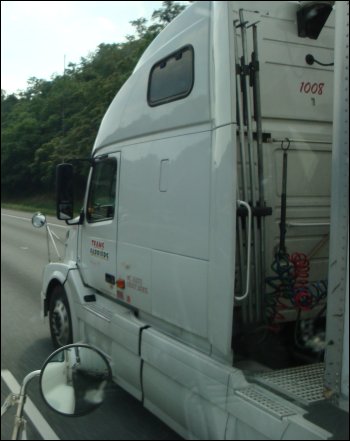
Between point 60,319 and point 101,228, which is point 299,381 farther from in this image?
point 60,319

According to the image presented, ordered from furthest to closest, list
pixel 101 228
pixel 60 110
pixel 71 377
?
pixel 101 228 → pixel 60 110 → pixel 71 377

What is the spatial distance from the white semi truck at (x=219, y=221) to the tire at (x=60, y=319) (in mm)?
39

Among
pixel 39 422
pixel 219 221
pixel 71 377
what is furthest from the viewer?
pixel 39 422

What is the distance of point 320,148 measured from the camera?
3.37 metres

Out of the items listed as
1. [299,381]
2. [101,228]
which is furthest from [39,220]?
[299,381]

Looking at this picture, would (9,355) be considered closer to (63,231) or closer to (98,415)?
(63,231)

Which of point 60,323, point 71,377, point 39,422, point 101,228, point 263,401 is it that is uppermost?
point 101,228

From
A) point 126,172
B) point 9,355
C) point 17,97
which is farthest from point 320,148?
point 9,355

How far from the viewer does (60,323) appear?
157 inches

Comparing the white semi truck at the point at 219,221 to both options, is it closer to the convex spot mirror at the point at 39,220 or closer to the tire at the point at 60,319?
the tire at the point at 60,319

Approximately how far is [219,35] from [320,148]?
1.16m

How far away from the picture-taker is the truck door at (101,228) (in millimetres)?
3695

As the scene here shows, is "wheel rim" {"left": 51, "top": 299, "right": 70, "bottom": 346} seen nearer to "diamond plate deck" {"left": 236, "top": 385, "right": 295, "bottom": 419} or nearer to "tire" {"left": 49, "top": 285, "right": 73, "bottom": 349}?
"tire" {"left": 49, "top": 285, "right": 73, "bottom": 349}

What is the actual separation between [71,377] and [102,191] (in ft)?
7.32
